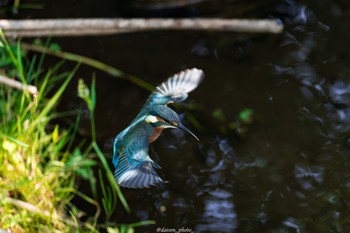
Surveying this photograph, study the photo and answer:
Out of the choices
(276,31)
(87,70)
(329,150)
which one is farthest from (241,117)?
(87,70)

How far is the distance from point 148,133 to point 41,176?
5.39 ft

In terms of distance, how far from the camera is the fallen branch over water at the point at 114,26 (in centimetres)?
353

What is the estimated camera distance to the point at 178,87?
4.48ft

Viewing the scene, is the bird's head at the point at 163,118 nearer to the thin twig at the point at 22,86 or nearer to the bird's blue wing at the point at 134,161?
the bird's blue wing at the point at 134,161

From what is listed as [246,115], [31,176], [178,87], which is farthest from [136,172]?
[246,115]

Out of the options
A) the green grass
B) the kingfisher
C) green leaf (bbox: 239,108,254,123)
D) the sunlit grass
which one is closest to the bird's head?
the kingfisher

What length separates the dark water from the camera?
9.89ft

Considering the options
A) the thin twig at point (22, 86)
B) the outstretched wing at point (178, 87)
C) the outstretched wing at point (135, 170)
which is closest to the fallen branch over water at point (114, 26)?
the thin twig at point (22, 86)

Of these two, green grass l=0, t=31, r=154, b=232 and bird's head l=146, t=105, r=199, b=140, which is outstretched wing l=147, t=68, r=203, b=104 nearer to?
bird's head l=146, t=105, r=199, b=140

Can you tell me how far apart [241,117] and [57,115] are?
112 cm

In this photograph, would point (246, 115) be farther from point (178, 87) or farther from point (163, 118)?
point (163, 118)

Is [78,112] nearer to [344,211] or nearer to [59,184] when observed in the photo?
[59,184]

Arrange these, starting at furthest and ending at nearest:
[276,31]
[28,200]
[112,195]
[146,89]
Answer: [276,31] → [146,89] → [112,195] → [28,200]

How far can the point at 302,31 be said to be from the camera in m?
4.03
